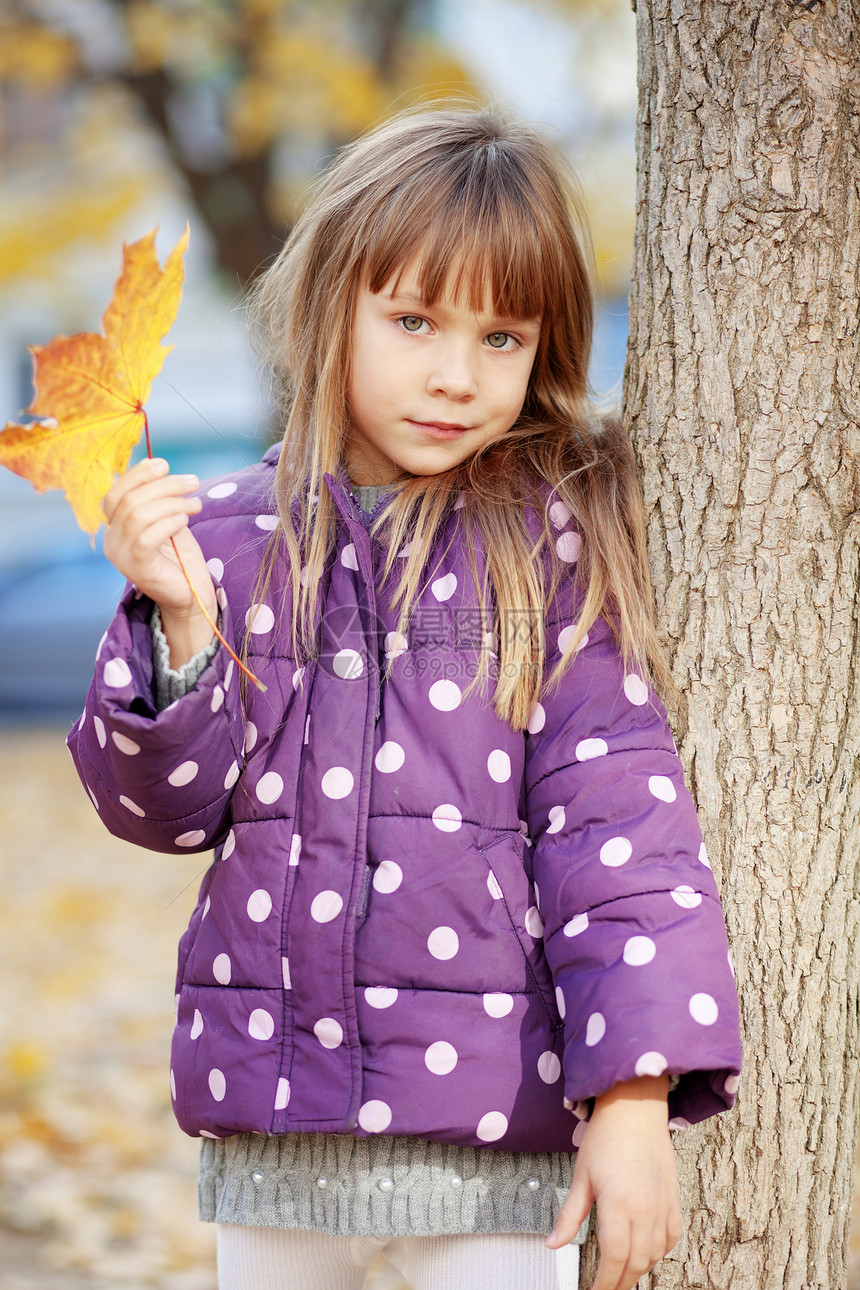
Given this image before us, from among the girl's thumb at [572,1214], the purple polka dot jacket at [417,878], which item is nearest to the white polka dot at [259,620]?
the purple polka dot jacket at [417,878]

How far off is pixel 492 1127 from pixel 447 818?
1.24ft

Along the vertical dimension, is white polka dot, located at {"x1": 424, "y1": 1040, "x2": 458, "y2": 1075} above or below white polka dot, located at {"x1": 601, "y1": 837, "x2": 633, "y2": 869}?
below

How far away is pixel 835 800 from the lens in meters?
1.72

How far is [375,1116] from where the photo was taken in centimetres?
146

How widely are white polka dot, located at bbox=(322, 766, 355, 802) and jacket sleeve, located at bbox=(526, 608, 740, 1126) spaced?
9.3 inches

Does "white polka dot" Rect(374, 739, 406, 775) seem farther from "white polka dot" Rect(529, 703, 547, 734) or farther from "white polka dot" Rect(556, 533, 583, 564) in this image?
"white polka dot" Rect(556, 533, 583, 564)

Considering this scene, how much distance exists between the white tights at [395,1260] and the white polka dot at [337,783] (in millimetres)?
589

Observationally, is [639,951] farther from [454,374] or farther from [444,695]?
[454,374]

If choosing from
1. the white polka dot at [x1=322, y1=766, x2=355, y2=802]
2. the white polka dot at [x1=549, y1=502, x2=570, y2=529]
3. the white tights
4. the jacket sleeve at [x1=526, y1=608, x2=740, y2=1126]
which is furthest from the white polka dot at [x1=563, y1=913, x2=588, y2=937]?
the white polka dot at [x1=549, y1=502, x2=570, y2=529]

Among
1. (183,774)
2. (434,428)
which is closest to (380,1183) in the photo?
(183,774)

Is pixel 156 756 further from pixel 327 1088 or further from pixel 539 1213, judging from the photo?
pixel 539 1213

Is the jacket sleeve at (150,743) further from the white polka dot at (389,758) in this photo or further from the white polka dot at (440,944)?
Result: the white polka dot at (440,944)

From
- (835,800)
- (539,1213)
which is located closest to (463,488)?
(835,800)

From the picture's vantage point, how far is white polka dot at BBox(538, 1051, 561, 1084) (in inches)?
59.2
